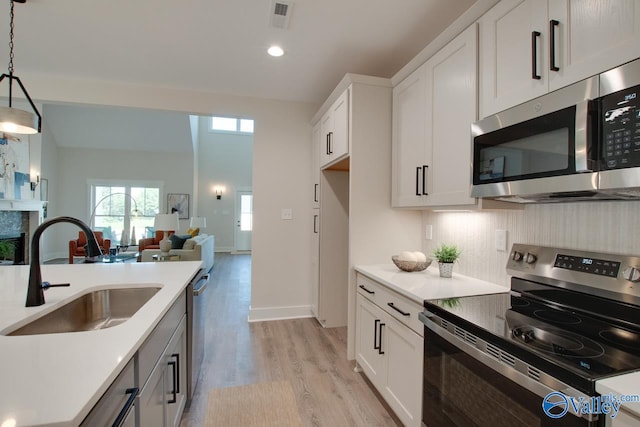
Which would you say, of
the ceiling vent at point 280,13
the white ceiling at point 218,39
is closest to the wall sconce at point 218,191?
the white ceiling at point 218,39

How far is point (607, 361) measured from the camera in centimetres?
90

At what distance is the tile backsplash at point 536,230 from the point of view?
1.27 metres

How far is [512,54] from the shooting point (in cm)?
144

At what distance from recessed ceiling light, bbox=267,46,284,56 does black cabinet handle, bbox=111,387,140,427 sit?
8.16 feet

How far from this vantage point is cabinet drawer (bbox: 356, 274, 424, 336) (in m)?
1.63

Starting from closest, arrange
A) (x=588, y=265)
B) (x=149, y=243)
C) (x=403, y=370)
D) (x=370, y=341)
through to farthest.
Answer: (x=588, y=265), (x=403, y=370), (x=370, y=341), (x=149, y=243)

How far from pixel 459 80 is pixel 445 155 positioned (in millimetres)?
427

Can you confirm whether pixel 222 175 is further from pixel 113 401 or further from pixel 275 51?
pixel 113 401

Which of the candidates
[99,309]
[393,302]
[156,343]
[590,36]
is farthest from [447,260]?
[99,309]

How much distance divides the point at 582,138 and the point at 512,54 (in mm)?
599

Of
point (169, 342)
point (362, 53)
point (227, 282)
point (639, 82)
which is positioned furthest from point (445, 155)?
point (227, 282)

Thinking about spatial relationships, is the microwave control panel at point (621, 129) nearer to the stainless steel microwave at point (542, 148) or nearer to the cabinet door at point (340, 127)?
the stainless steel microwave at point (542, 148)

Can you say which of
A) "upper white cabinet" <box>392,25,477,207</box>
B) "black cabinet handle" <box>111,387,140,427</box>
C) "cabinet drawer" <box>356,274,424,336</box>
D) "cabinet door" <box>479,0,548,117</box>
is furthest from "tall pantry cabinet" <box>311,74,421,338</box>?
"black cabinet handle" <box>111,387,140,427</box>

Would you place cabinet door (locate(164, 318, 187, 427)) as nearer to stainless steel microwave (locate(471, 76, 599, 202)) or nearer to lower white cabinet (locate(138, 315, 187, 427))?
lower white cabinet (locate(138, 315, 187, 427))
